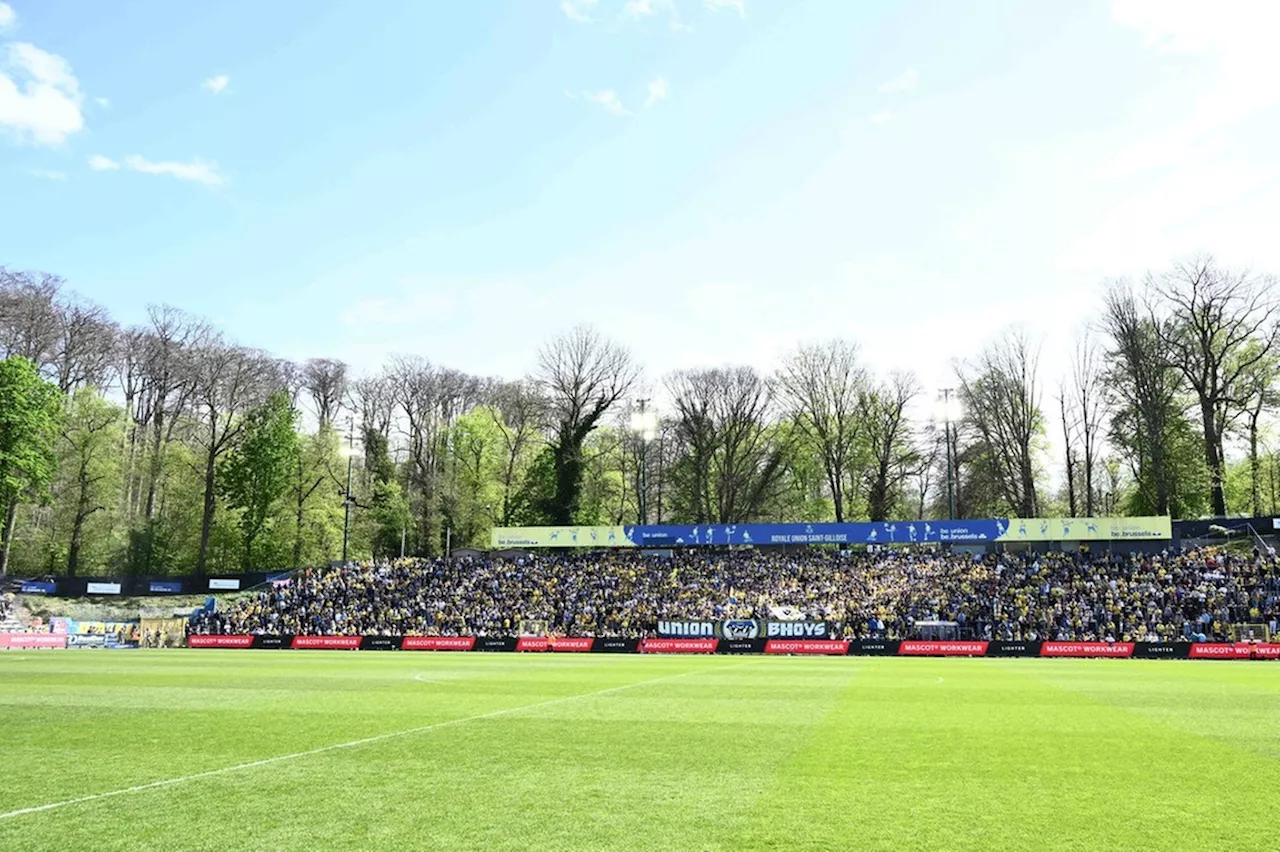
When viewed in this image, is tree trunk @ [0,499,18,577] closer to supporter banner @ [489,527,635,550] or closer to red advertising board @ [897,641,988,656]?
supporter banner @ [489,527,635,550]

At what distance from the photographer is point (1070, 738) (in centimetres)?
1355

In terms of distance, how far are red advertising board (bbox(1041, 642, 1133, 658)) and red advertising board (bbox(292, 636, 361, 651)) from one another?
32.6 meters

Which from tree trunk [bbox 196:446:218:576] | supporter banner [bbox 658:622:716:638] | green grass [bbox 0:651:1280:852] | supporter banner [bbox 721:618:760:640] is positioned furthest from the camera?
tree trunk [bbox 196:446:218:576]

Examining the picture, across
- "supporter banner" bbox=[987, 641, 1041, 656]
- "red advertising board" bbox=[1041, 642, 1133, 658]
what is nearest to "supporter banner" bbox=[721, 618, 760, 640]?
"supporter banner" bbox=[987, 641, 1041, 656]

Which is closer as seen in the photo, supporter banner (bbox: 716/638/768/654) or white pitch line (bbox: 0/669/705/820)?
white pitch line (bbox: 0/669/705/820)

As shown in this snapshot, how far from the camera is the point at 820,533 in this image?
58.0 metres

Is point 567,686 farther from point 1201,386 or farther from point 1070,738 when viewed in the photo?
point 1201,386

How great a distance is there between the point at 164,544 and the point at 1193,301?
72497mm

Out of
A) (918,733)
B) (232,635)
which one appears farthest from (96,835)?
(232,635)

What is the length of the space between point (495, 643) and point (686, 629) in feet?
30.9

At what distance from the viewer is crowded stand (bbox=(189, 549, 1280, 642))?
4244cm

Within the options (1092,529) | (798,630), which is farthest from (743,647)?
(1092,529)

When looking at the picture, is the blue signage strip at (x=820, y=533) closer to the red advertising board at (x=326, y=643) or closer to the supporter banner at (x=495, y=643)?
the supporter banner at (x=495, y=643)

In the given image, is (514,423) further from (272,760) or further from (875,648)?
(272,760)
